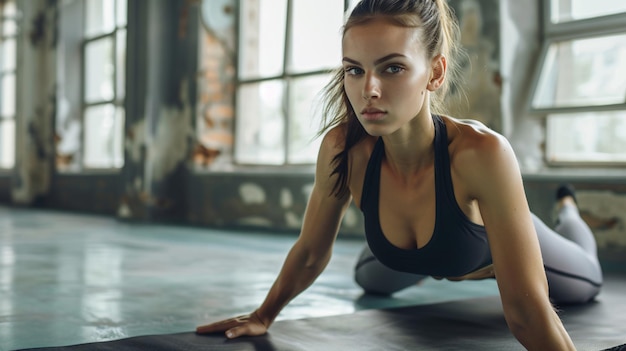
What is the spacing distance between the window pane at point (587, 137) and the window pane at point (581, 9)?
57cm

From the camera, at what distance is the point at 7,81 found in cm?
1008

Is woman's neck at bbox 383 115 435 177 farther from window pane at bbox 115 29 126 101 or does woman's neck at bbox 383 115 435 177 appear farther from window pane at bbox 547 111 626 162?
window pane at bbox 115 29 126 101

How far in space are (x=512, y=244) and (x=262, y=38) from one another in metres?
4.72

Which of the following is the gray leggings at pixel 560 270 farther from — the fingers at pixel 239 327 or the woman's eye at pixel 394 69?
the woman's eye at pixel 394 69

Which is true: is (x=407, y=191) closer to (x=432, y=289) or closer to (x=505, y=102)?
(x=432, y=289)

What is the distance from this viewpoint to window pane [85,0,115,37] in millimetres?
7777

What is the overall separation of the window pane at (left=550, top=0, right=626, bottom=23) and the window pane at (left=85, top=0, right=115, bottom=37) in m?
5.22

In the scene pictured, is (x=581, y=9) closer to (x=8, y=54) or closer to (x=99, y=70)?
(x=99, y=70)

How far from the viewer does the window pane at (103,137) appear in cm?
760

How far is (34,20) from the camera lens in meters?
8.79

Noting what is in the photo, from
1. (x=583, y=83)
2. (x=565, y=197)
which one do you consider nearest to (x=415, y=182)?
(x=565, y=197)

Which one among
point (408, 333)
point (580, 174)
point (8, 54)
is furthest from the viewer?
point (8, 54)

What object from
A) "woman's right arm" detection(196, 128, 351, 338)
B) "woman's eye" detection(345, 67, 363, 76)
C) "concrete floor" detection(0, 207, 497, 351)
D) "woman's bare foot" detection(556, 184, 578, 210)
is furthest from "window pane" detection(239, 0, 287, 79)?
"woman's eye" detection(345, 67, 363, 76)

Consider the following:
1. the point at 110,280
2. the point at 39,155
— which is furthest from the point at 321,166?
the point at 39,155
